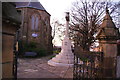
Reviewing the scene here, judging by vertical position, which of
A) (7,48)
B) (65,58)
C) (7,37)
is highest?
(7,37)

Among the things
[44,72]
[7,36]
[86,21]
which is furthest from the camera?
[86,21]

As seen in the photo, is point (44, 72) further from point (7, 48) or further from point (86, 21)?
point (86, 21)

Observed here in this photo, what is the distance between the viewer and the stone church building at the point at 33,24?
20.7m

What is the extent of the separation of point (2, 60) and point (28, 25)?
20.1m

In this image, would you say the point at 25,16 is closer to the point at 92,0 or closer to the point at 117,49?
the point at 92,0

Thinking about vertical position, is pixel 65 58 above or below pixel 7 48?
below

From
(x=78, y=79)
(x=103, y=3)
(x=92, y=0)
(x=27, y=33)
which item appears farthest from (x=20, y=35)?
(x=78, y=79)

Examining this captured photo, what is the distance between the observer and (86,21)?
18.8 meters

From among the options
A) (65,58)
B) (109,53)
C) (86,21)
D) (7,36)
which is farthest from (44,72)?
(86,21)

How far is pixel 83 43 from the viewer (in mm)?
18281

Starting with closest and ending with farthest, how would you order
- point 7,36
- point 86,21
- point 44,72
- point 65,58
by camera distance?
point 7,36 → point 44,72 → point 65,58 → point 86,21

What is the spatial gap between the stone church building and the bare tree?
6.31 meters

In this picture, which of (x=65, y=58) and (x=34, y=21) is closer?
(x=65, y=58)

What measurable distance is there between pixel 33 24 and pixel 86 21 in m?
10.6
